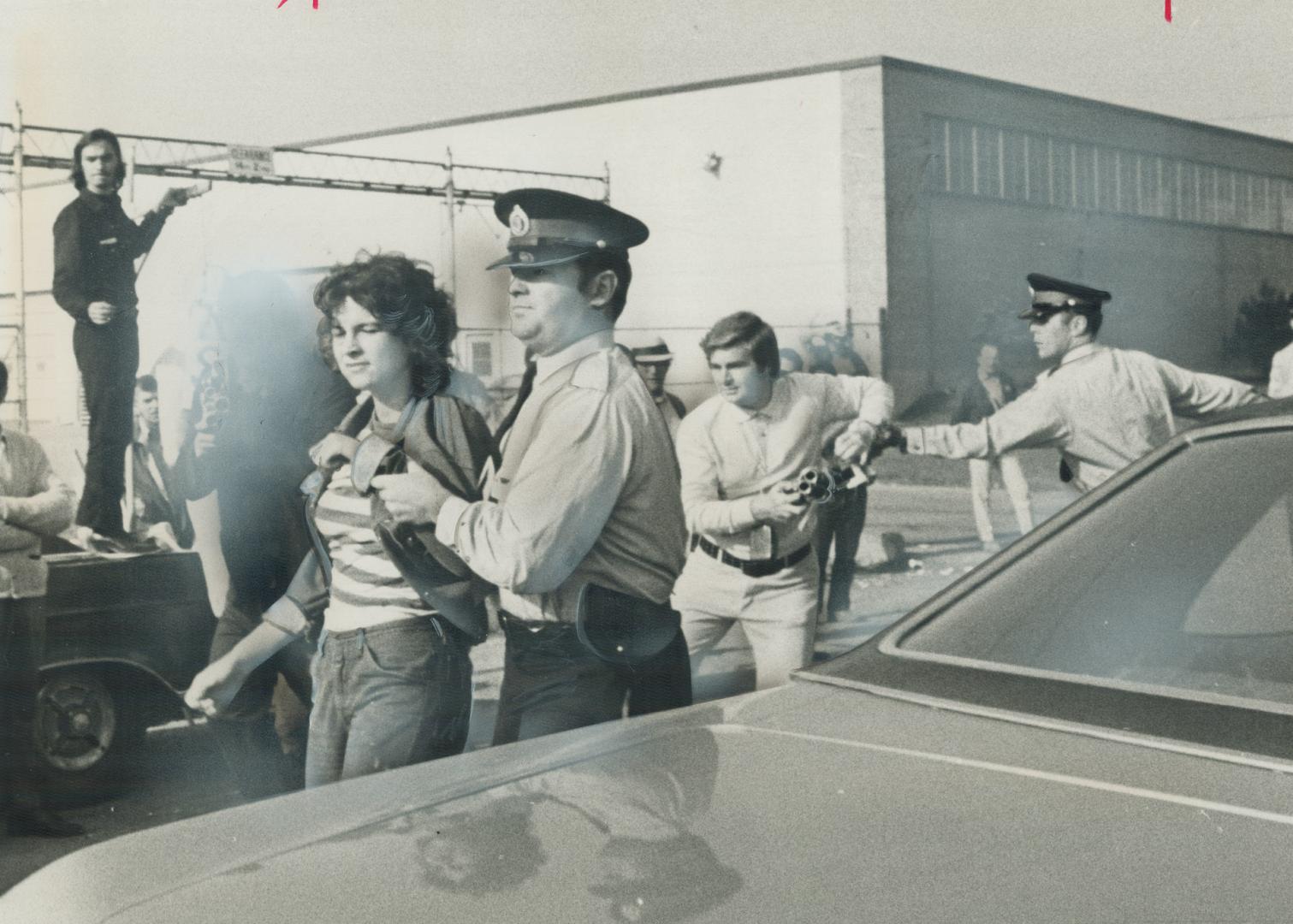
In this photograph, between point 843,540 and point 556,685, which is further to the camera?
point 843,540

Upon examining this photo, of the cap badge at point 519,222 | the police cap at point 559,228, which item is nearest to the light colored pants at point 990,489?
the police cap at point 559,228

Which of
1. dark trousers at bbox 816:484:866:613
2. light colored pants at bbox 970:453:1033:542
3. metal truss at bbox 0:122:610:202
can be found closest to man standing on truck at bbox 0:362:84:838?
metal truss at bbox 0:122:610:202

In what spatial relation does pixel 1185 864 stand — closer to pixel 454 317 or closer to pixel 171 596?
pixel 454 317

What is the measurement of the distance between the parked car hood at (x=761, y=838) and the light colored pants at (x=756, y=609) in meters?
2.71

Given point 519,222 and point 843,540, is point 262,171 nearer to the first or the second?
point 519,222

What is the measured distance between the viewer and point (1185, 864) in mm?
1473

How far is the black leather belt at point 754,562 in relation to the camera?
4.82 m

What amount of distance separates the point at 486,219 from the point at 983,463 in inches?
73.7

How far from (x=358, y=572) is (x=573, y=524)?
502mm

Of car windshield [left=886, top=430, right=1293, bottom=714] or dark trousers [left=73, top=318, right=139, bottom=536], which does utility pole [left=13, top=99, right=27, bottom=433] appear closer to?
dark trousers [left=73, top=318, right=139, bottom=536]

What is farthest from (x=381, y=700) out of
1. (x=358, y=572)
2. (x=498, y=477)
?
(x=498, y=477)

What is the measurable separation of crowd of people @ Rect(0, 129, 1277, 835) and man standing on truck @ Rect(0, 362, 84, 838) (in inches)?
0.4

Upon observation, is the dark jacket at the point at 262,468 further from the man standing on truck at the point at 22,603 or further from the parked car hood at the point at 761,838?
the parked car hood at the point at 761,838

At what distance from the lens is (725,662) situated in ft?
16.3
